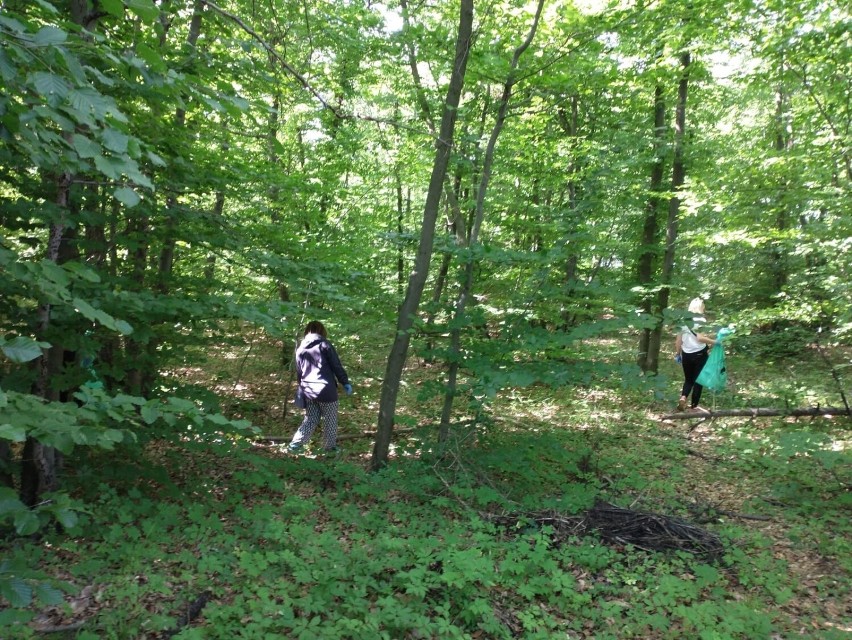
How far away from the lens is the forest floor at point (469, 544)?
3486 mm

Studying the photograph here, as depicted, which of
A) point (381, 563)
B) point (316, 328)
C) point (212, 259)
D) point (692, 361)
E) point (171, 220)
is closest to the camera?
point (381, 563)

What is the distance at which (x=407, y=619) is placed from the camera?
3.30 m

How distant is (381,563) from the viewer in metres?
3.92

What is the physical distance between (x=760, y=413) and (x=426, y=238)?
5971 mm

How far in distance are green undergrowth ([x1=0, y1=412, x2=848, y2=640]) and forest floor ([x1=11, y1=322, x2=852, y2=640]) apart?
2 centimetres

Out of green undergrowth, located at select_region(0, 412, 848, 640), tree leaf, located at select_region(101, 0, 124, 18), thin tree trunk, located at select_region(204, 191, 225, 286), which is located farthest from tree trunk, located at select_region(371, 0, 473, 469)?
tree leaf, located at select_region(101, 0, 124, 18)

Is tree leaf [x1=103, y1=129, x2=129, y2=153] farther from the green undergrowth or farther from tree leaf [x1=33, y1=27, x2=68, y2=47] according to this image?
the green undergrowth

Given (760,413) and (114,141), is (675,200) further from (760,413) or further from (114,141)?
(114,141)

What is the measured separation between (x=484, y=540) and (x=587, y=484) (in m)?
2.03

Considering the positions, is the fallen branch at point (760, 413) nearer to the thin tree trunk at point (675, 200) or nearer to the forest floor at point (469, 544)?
A: the forest floor at point (469, 544)

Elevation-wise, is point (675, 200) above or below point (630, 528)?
above

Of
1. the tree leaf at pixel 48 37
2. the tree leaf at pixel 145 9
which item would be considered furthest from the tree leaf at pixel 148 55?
the tree leaf at pixel 48 37

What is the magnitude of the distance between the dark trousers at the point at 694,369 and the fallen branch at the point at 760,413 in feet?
1.21

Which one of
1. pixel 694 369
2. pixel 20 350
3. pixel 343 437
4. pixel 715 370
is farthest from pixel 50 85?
pixel 694 369
